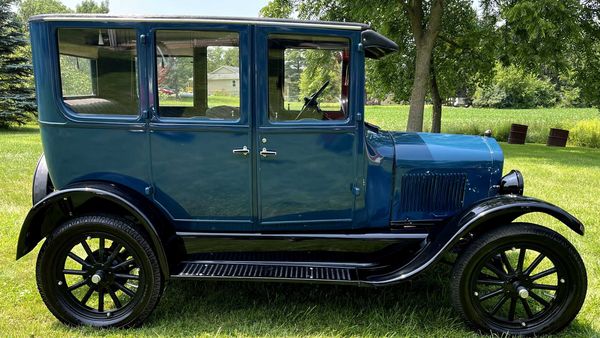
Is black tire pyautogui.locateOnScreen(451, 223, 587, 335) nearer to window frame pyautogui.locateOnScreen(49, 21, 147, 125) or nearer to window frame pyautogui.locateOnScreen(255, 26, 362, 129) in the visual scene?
window frame pyautogui.locateOnScreen(255, 26, 362, 129)

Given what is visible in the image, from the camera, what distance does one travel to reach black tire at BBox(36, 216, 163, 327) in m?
3.04

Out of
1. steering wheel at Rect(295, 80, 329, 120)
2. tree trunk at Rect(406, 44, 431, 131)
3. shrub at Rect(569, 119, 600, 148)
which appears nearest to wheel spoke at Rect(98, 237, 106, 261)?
steering wheel at Rect(295, 80, 329, 120)

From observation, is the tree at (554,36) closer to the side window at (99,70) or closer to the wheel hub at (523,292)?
the wheel hub at (523,292)

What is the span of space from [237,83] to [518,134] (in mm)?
17106

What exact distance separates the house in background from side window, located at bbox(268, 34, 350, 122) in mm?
241

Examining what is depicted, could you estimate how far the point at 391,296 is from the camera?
3637 mm

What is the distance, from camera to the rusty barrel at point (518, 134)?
57.8 ft

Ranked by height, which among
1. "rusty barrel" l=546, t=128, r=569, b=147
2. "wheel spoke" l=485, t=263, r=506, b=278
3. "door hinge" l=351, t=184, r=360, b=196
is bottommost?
"rusty barrel" l=546, t=128, r=569, b=147

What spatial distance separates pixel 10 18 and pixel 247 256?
1926 centimetres

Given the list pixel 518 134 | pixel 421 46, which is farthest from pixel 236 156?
pixel 518 134

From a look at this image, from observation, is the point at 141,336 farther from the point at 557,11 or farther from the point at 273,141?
the point at 557,11

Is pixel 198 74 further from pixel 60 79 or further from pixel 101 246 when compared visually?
pixel 101 246

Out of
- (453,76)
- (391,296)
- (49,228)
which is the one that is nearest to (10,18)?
(453,76)

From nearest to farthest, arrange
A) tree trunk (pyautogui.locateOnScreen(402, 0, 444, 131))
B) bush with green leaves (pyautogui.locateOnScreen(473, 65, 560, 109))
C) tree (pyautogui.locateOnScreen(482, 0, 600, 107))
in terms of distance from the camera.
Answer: tree (pyautogui.locateOnScreen(482, 0, 600, 107))
tree trunk (pyautogui.locateOnScreen(402, 0, 444, 131))
bush with green leaves (pyautogui.locateOnScreen(473, 65, 560, 109))
